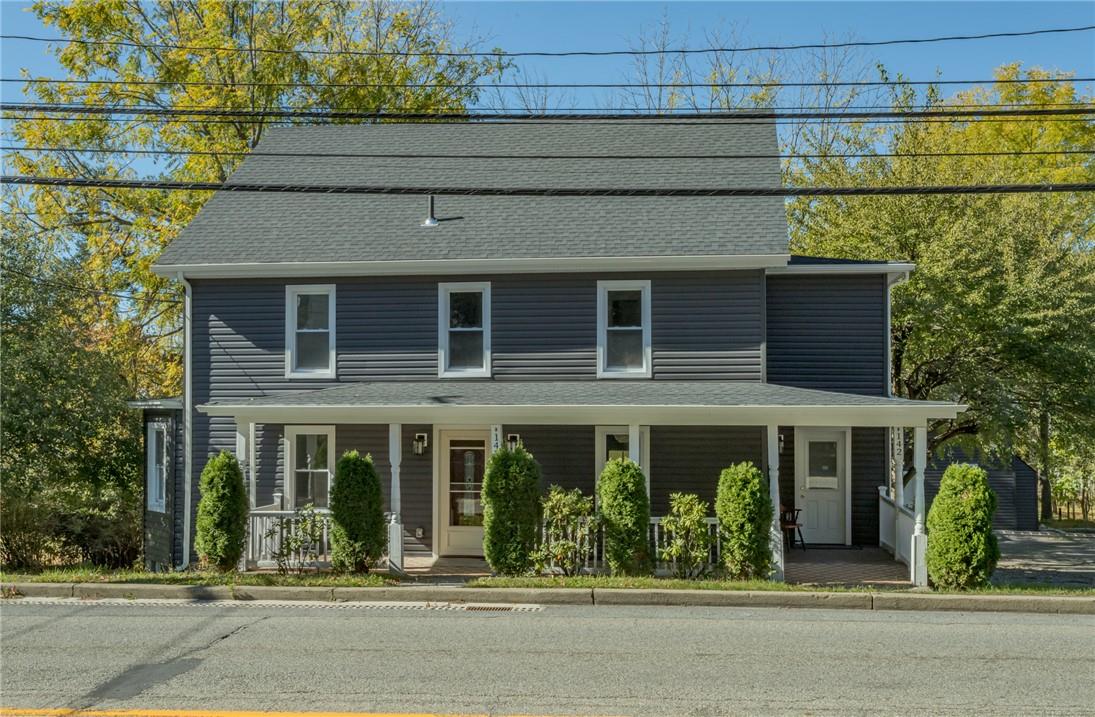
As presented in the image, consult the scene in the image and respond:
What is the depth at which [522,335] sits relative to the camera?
16828mm

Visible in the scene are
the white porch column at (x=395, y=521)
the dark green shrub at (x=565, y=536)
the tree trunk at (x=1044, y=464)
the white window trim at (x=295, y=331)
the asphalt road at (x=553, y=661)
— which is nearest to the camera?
the asphalt road at (x=553, y=661)

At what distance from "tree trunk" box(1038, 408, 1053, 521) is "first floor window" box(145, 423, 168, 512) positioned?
16127 mm

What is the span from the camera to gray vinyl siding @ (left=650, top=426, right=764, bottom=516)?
54.3 ft

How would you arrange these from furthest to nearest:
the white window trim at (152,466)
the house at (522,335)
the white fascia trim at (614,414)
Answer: the white window trim at (152,466) → the house at (522,335) → the white fascia trim at (614,414)

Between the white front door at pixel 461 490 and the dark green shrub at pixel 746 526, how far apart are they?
486cm

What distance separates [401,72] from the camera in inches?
1224

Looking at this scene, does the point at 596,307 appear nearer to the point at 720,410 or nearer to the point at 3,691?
the point at 720,410

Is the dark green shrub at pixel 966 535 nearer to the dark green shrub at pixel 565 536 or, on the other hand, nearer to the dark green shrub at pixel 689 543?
the dark green shrub at pixel 689 543

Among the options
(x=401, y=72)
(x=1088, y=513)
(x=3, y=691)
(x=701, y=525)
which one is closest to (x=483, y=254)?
(x=701, y=525)

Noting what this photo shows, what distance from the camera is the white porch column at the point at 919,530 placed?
525 inches

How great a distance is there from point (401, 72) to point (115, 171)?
896cm

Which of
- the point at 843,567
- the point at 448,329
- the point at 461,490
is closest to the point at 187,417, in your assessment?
the point at 448,329

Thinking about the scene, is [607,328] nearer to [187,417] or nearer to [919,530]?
[919,530]

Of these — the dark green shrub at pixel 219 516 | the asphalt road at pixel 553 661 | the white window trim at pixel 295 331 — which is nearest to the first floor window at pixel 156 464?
the white window trim at pixel 295 331
